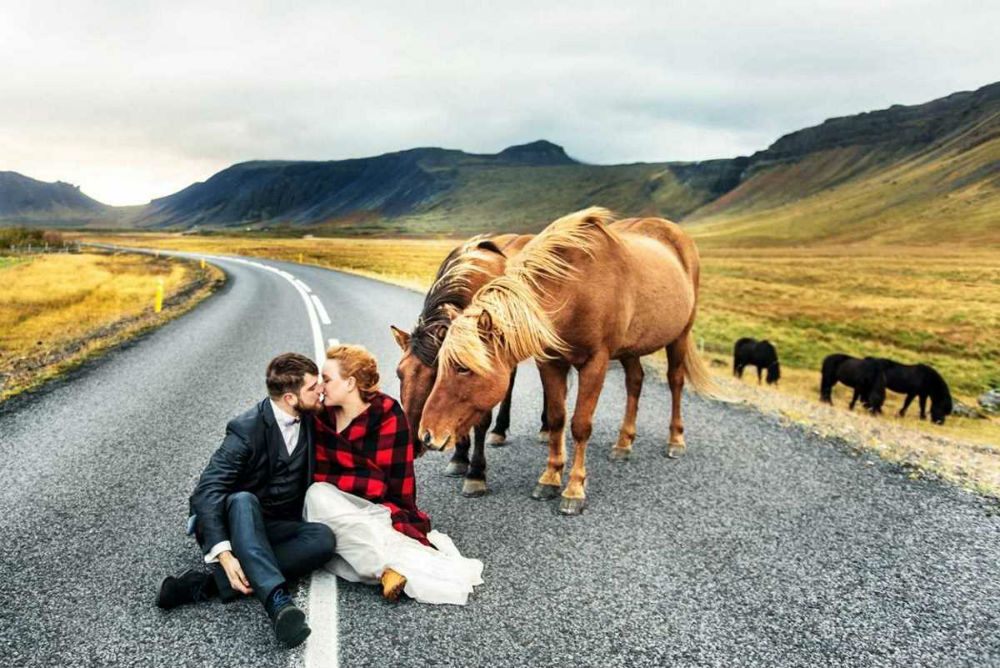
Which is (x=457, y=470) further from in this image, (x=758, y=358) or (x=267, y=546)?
(x=758, y=358)

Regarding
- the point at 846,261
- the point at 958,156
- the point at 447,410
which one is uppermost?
the point at 958,156

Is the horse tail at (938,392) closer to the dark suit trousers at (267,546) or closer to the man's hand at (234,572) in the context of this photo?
the dark suit trousers at (267,546)

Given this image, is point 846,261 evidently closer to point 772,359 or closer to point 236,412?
point 772,359

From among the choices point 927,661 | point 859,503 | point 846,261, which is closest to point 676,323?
point 859,503

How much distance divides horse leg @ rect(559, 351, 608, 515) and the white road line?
10231 mm

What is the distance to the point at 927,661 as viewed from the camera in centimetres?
282

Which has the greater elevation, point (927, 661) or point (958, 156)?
point (958, 156)

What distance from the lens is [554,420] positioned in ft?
15.7

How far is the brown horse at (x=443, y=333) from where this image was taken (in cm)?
412

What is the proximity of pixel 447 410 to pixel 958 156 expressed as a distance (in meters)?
189

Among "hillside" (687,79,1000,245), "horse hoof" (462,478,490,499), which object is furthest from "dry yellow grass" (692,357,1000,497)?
"hillside" (687,79,1000,245)

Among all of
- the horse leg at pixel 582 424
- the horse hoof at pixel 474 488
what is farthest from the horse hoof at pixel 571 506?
the horse hoof at pixel 474 488

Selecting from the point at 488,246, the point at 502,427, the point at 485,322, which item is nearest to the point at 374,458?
the point at 485,322

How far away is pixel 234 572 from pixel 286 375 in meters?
1.12
